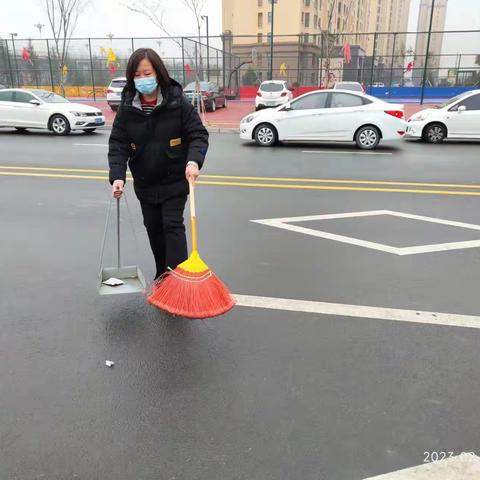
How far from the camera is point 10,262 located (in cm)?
454

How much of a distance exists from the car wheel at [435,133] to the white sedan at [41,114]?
33.4ft

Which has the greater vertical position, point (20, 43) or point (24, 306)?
point (20, 43)

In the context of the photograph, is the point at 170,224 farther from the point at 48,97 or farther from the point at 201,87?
the point at 201,87

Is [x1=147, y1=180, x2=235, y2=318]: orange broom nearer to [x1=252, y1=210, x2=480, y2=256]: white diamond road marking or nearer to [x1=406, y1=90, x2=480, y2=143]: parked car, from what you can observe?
[x1=252, y1=210, x2=480, y2=256]: white diamond road marking

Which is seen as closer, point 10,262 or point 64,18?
point 10,262

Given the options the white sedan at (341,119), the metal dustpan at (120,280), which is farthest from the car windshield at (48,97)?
the metal dustpan at (120,280)

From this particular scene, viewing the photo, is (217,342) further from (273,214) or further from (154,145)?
(273,214)

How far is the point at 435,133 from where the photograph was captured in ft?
44.1

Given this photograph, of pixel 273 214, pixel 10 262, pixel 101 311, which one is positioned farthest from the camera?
pixel 273 214

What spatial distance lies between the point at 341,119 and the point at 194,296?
1014cm

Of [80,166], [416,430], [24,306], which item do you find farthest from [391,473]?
[80,166]

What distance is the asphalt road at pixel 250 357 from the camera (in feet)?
7.29

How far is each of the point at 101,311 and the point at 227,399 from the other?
1443mm

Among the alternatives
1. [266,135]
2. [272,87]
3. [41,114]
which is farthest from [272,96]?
[41,114]
